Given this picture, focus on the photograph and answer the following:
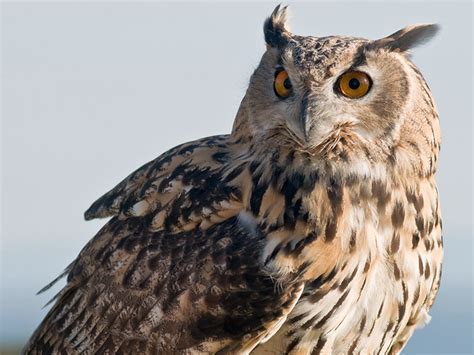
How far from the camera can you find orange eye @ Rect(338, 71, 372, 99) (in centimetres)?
452

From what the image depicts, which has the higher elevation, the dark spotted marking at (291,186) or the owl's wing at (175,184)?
the owl's wing at (175,184)

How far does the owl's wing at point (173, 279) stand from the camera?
4625mm

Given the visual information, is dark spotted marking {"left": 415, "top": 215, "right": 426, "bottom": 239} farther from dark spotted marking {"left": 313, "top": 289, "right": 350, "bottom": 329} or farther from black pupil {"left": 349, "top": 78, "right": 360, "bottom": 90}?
black pupil {"left": 349, "top": 78, "right": 360, "bottom": 90}

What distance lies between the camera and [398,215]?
15.7ft

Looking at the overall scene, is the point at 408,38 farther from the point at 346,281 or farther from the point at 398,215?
the point at 346,281

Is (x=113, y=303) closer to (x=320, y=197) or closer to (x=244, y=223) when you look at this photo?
(x=244, y=223)

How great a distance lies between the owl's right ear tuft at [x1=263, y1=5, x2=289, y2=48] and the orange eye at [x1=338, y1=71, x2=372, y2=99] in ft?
1.19

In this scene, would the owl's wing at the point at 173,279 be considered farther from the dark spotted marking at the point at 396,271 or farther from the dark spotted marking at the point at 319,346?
the dark spotted marking at the point at 396,271

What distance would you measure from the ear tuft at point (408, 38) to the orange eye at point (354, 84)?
18 cm

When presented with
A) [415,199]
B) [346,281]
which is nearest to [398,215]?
[415,199]

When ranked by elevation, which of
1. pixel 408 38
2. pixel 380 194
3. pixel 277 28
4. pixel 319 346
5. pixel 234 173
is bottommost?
pixel 319 346

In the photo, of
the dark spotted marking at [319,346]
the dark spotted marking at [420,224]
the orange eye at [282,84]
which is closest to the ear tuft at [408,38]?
the orange eye at [282,84]

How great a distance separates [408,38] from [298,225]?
0.92 m

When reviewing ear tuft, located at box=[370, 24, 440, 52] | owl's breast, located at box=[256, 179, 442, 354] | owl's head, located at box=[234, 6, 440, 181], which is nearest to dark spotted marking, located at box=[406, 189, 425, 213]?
owl's breast, located at box=[256, 179, 442, 354]
